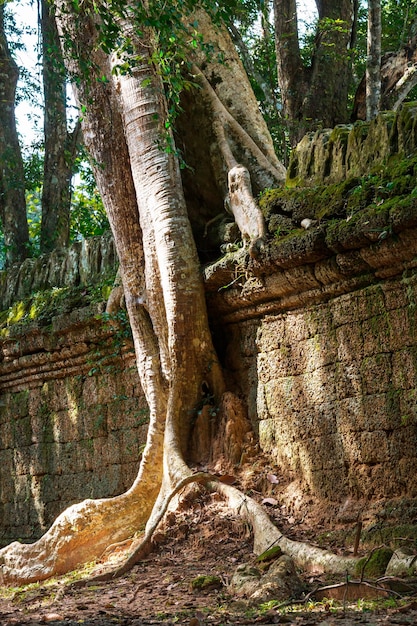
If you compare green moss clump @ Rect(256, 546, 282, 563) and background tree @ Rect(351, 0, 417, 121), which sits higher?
background tree @ Rect(351, 0, 417, 121)

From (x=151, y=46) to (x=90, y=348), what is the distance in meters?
2.91

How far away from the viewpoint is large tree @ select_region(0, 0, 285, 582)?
675cm

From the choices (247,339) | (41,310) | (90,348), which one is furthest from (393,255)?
(41,310)

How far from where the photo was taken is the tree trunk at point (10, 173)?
11.1 metres

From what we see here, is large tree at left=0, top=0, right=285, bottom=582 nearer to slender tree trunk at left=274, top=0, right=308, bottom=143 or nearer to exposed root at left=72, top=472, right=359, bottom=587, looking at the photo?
exposed root at left=72, top=472, right=359, bottom=587

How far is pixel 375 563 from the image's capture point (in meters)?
4.57

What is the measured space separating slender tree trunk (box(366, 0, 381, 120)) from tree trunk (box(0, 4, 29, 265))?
4.80m

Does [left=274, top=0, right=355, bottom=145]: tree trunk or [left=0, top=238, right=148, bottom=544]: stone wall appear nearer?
[left=0, top=238, right=148, bottom=544]: stone wall

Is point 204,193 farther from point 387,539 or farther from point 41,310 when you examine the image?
point 387,539

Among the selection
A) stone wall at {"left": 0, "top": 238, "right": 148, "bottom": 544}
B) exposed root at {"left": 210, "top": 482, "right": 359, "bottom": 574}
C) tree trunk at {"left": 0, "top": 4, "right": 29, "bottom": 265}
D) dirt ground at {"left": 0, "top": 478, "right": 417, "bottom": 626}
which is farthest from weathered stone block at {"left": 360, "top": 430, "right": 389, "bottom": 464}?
tree trunk at {"left": 0, "top": 4, "right": 29, "bottom": 265}

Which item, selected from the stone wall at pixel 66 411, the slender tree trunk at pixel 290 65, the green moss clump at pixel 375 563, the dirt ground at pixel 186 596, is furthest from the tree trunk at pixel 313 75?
the green moss clump at pixel 375 563

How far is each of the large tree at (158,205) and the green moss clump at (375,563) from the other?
6.37ft

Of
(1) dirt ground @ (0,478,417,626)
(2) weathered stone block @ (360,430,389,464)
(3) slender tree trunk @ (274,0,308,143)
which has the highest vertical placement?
(3) slender tree trunk @ (274,0,308,143)

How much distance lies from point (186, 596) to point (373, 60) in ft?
18.4
